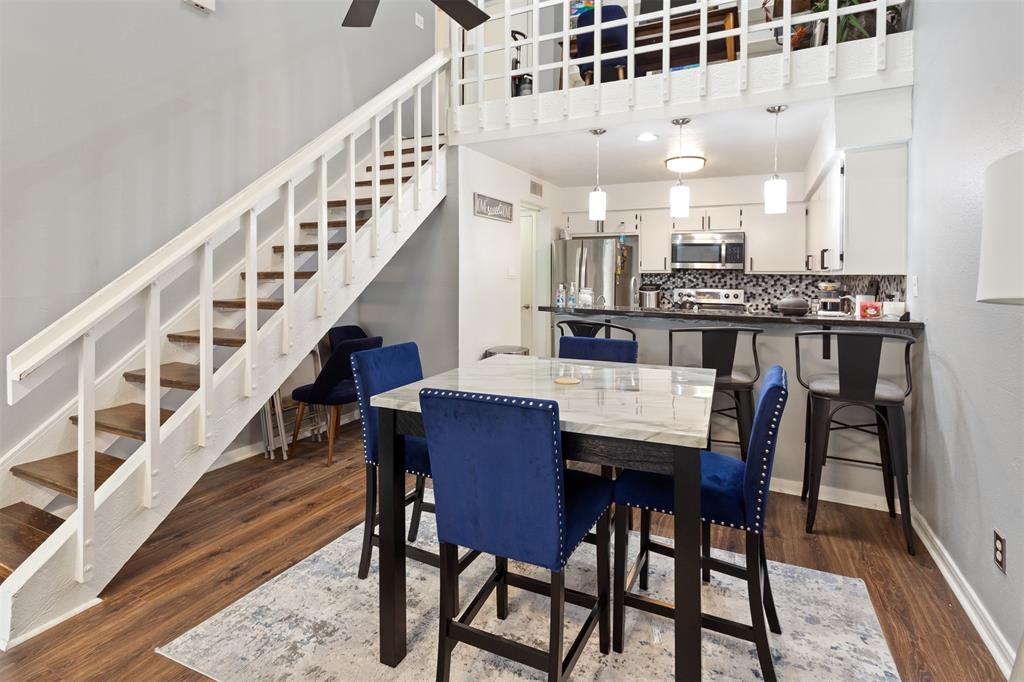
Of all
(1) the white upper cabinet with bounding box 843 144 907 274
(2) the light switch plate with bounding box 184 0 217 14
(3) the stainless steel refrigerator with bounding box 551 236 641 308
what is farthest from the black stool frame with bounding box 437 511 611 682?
(3) the stainless steel refrigerator with bounding box 551 236 641 308

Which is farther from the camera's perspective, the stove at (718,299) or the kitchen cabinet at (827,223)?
the stove at (718,299)

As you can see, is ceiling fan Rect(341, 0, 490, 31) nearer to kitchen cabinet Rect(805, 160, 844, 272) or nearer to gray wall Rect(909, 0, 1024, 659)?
gray wall Rect(909, 0, 1024, 659)

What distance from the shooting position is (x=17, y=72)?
2.76 m

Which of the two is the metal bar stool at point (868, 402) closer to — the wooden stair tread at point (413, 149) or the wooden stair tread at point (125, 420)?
the wooden stair tread at point (413, 149)

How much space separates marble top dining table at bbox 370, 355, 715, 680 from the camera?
151 centimetres

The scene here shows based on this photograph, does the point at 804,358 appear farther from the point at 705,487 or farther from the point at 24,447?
the point at 24,447

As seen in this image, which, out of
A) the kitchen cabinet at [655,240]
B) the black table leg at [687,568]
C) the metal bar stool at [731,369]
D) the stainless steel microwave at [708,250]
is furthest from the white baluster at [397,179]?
the stainless steel microwave at [708,250]

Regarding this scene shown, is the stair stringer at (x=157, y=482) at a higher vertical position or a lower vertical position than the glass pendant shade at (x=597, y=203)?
lower

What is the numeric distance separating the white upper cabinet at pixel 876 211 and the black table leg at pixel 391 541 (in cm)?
305

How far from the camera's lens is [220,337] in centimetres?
308

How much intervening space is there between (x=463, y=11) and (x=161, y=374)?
2.43 m

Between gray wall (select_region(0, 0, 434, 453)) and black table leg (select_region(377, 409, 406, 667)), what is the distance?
2.28m

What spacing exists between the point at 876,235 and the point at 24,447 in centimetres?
487

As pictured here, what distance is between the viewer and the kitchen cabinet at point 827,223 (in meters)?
3.60
